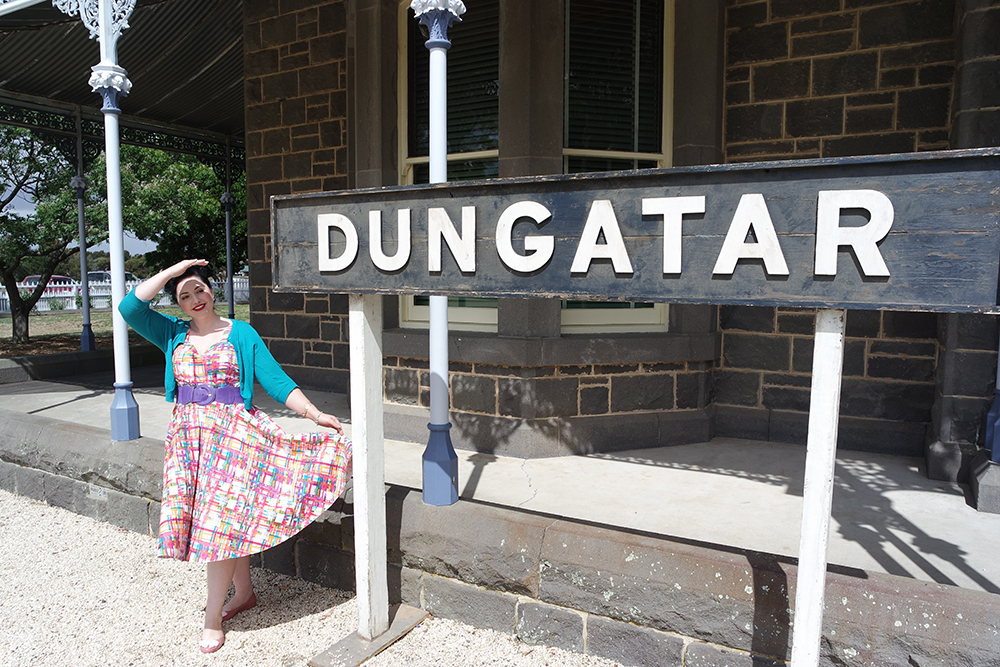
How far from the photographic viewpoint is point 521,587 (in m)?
2.94

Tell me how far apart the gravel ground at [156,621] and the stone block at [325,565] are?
5 centimetres

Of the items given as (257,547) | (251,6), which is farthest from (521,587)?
(251,6)

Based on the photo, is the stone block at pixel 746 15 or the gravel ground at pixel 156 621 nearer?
the gravel ground at pixel 156 621

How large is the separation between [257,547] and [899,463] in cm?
465

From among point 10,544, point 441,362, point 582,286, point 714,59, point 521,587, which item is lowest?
point 10,544

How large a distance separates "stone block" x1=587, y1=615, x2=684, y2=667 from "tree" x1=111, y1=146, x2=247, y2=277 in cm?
1879

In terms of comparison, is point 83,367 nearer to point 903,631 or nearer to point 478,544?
point 478,544

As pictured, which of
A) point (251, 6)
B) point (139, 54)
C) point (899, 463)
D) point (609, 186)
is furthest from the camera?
point (139, 54)

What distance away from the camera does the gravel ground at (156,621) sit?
2.94 m

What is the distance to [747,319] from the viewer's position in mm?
5758

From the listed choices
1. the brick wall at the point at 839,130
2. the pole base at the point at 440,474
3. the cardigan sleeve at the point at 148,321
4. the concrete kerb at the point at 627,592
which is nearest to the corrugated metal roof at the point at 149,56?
the cardigan sleeve at the point at 148,321

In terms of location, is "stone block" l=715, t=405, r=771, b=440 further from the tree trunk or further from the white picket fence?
the white picket fence

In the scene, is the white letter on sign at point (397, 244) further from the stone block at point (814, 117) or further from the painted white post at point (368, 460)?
the stone block at point (814, 117)

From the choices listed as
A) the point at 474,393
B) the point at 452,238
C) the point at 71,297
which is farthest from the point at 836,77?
the point at 71,297
